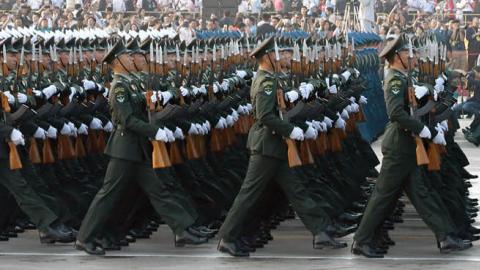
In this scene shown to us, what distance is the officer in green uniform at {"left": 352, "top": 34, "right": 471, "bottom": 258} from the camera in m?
14.0

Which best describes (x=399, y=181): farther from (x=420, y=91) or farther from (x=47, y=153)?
(x=47, y=153)

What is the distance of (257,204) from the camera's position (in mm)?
14273

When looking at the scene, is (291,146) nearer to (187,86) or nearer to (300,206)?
(300,206)

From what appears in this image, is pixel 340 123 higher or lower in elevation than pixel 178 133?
lower

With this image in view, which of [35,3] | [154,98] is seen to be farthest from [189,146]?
[35,3]

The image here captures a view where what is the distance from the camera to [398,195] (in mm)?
14109

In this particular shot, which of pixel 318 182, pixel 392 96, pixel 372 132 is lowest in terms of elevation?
pixel 372 132

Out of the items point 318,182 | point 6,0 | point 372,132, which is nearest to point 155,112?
point 318,182

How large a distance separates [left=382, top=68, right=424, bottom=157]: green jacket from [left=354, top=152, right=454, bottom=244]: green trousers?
7 centimetres

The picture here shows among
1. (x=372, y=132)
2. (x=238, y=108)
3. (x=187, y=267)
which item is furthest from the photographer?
(x=372, y=132)

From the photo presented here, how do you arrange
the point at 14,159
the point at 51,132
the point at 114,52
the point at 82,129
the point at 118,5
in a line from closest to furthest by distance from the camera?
1. the point at 14,159
2. the point at 114,52
3. the point at 51,132
4. the point at 82,129
5. the point at 118,5

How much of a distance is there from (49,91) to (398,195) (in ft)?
10.6

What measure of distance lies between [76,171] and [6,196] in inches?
47.0

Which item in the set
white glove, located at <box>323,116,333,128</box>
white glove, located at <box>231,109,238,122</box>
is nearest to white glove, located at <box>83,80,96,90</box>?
white glove, located at <box>231,109,238,122</box>
